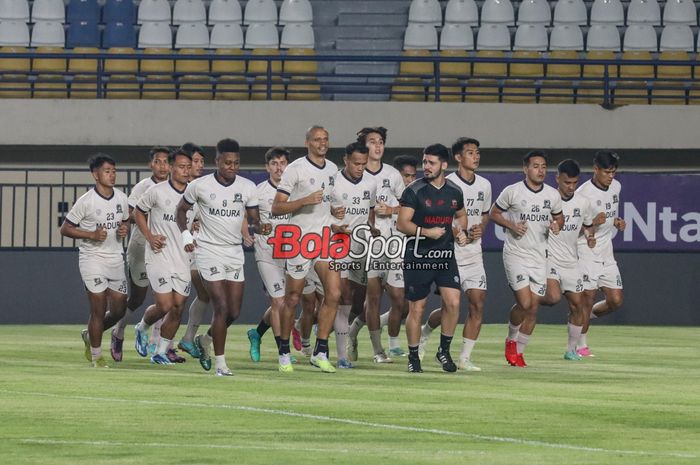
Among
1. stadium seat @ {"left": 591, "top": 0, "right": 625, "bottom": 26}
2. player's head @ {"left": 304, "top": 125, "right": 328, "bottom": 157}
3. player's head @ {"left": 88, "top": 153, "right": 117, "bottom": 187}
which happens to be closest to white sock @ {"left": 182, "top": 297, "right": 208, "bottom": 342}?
player's head @ {"left": 88, "top": 153, "right": 117, "bottom": 187}

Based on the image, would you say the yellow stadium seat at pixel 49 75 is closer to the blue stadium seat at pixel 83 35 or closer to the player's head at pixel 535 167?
the blue stadium seat at pixel 83 35

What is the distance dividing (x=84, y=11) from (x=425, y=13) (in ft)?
21.8

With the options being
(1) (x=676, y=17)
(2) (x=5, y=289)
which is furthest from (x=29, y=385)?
(1) (x=676, y=17)

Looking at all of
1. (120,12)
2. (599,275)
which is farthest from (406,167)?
(120,12)

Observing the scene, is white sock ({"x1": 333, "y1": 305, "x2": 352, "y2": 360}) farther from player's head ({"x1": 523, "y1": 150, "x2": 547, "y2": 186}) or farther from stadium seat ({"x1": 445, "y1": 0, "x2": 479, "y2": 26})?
stadium seat ({"x1": 445, "y1": 0, "x2": 479, "y2": 26})

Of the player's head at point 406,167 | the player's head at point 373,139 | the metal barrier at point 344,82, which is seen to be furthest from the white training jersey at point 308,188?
the metal barrier at point 344,82

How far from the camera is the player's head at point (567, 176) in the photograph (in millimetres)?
16875

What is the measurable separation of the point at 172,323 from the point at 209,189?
1747 mm

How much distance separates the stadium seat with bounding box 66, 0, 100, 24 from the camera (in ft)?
98.5

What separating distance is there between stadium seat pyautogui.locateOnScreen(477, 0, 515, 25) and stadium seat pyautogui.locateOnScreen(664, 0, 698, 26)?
9.98ft

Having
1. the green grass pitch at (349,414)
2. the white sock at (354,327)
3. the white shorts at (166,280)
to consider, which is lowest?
the green grass pitch at (349,414)

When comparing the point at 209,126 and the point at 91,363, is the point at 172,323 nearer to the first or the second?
the point at 91,363

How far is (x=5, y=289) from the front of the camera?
24.2 m

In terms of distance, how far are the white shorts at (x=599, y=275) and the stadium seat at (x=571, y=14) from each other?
1290 centimetres
